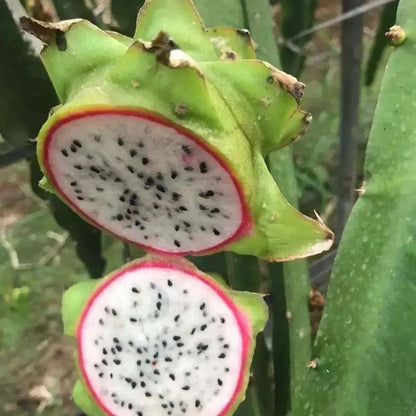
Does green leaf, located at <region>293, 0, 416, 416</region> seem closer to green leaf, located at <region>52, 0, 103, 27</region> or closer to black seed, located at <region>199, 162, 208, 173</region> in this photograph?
black seed, located at <region>199, 162, 208, 173</region>

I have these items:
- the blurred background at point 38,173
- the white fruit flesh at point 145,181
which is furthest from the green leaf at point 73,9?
the white fruit flesh at point 145,181

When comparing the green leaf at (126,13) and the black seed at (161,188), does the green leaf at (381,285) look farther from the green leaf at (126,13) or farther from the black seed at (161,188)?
the green leaf at (126,13)

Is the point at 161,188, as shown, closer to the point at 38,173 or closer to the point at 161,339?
the point at 161,339

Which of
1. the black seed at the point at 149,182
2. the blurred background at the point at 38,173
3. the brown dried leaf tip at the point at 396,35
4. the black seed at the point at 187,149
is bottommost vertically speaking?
the blurred background at the point at 38,173

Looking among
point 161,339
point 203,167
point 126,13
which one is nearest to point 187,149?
point 203,167

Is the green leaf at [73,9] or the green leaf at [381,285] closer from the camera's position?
the green leaf at [381,285]

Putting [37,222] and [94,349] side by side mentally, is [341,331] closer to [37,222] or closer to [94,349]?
[94,349]
